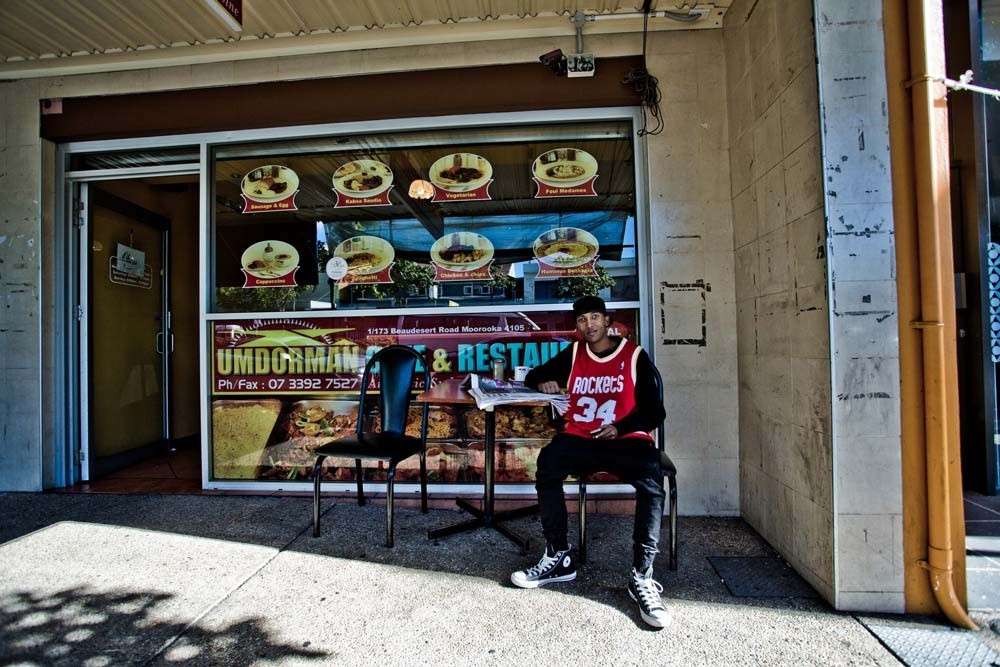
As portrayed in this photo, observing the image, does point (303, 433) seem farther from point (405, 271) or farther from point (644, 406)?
point (644, 406)

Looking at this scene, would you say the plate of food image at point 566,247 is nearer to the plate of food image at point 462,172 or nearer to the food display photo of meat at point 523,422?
the plate of food image at point 462,172

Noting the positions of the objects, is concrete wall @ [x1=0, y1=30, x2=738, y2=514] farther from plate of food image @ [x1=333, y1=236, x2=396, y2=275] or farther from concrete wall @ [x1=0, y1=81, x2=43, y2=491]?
concrete wall @ [x1=0, y1=81, x2=43, y2=491]

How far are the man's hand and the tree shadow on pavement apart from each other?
153 cm

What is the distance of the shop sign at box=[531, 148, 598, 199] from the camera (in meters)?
3.87

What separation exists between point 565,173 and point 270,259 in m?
2.49

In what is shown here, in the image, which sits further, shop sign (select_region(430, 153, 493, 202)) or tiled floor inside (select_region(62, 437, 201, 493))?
tiled floor inside (select_region(62, 437, 201, 493))

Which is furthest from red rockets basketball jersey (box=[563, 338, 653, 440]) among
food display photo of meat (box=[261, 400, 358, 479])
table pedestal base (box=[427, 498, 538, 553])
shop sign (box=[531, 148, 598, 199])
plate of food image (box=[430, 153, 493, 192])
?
food display photo of meat (box=[261, 400, 358, 479])

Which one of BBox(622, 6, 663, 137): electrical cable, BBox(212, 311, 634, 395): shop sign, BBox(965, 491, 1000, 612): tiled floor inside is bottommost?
BBox(965, 491, 1000, 612): tiled floor inside

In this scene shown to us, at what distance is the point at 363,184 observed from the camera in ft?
13.4

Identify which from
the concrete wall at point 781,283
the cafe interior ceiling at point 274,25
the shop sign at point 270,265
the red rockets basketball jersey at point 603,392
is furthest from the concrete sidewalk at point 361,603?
the cafe interior ceiling at point 274,25

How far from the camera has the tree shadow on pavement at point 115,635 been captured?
2004 millimetres

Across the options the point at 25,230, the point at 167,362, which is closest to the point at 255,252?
the point at 25,230

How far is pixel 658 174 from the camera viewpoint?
11.7 ft

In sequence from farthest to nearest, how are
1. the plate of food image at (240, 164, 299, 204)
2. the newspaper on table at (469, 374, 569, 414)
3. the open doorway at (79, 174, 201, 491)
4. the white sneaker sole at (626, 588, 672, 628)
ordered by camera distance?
the open doorway at (79, 174, 201, 491) < the plate of food image at (240, 164, 299, 204) < the newspaper on table at (469, 374, 569, 414) < the white sneaker sole at (626, 588, 672, 628)
